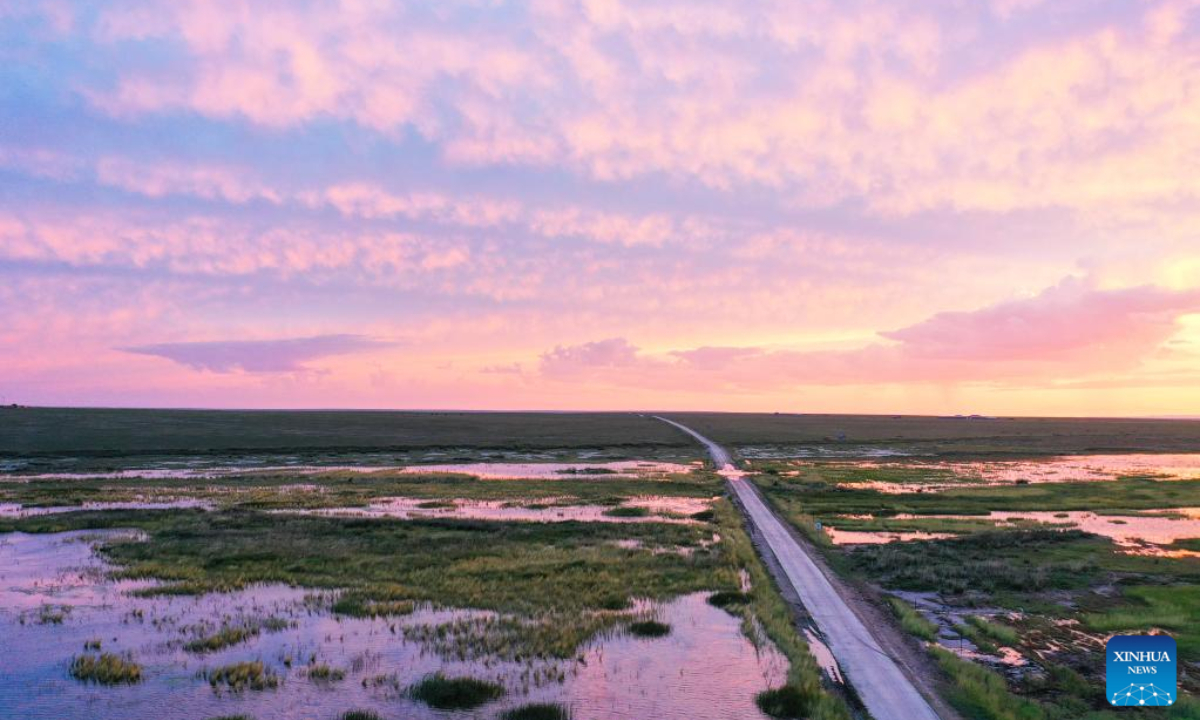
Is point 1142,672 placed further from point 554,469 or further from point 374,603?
point 554,469

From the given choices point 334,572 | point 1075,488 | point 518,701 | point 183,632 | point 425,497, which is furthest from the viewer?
point 1075,488

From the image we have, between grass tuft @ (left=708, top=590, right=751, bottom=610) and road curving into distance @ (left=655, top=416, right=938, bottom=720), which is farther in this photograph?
grass tuft @ (left=708, top=590, right=751, bottom=610)

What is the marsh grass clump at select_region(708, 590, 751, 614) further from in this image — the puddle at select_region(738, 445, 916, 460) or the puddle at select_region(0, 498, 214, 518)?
the puddle at select_region(738, 445, 916, 460)

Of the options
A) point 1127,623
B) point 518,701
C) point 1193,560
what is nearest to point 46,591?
point 518,701

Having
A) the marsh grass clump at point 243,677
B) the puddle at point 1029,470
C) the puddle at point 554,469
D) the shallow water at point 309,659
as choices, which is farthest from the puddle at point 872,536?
the puddle at point 554,469

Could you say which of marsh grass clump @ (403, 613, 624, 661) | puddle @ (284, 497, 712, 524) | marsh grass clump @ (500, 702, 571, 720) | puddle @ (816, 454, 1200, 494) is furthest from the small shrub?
puddle @ (816, 454, 1200, 494)

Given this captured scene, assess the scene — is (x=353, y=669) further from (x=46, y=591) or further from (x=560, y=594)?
(x=46, y=591)

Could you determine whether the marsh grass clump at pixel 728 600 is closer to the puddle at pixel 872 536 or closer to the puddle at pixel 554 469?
the puddle at pixel 872 536
